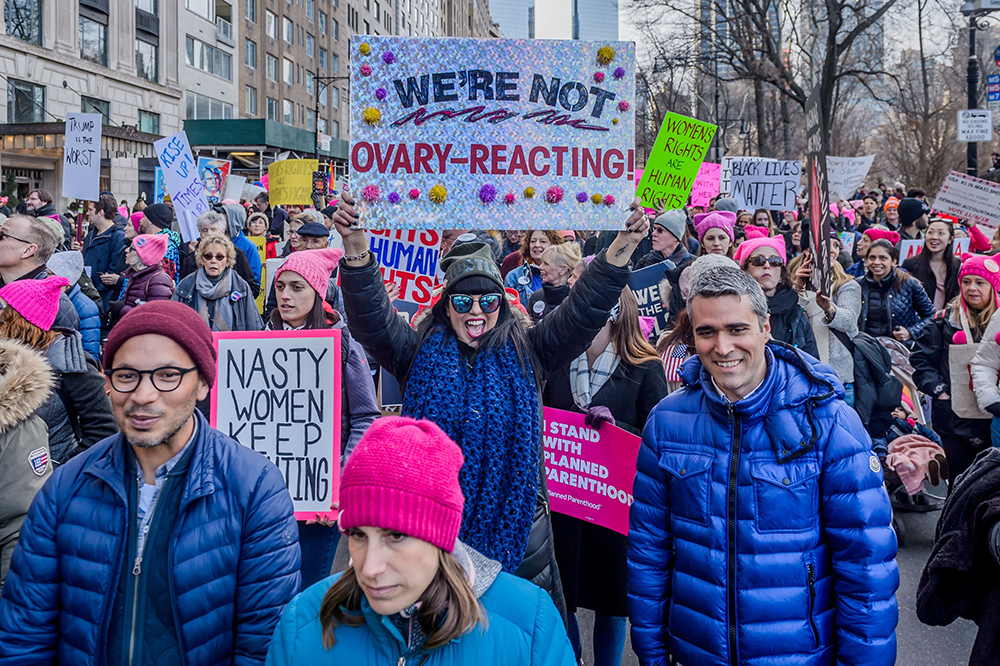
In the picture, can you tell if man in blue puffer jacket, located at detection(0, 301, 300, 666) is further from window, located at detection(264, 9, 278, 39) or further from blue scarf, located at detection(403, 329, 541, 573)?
window, located at detection(264, 9, 278, 39)

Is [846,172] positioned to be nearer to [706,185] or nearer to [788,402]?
[706,185]

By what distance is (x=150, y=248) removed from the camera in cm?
720

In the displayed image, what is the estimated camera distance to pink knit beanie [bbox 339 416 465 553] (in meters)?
1.87

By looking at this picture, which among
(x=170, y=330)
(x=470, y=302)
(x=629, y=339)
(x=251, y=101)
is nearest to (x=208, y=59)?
(x=251, y=101)

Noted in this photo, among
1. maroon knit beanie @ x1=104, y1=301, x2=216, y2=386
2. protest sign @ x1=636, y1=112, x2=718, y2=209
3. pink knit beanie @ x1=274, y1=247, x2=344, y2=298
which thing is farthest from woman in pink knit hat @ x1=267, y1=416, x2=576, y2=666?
protest sign @ x1=636, y1=112, x2=718, y2=209

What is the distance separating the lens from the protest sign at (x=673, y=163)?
8.02 meters

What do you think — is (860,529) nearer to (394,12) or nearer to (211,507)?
(211,507)

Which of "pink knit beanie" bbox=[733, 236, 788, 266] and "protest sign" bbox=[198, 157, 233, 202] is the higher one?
"protest sign" bbox=[198, 157, 233, 202]

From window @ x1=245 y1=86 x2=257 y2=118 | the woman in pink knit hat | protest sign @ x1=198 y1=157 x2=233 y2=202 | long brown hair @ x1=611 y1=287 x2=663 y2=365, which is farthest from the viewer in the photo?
window @ x1=245 y1=86 x2=257 y2=118

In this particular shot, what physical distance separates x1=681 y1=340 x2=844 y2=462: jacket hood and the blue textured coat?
0.95 m

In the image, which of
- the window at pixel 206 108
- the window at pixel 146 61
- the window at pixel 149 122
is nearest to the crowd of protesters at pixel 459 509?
the window at pixel 149 122

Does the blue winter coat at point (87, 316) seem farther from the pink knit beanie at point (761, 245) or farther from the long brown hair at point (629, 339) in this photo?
the pink knit beanie at point (761, 245)

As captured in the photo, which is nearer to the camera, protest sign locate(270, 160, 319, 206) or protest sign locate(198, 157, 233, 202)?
protest sign locate(270, 160, 319, 206)

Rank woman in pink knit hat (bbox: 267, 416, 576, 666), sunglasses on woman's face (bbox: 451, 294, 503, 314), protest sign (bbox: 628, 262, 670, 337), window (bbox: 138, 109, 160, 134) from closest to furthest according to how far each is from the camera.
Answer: woman in pink knit hat (bbox: 267, 416, 576, 666) < sunglasses on woman's face (bbox: 451, 294, 503, 314) < protest sign (bbox: 628, 262, 670, 337) < window (bbox: 138, 109, 160, 134)
